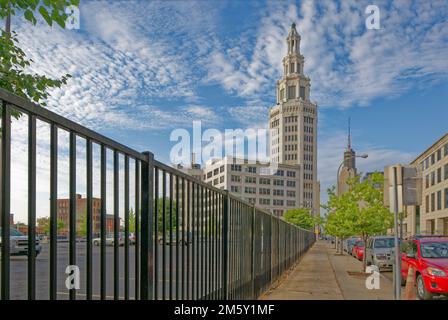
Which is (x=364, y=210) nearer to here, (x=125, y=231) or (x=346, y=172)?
(x=125, y=231)

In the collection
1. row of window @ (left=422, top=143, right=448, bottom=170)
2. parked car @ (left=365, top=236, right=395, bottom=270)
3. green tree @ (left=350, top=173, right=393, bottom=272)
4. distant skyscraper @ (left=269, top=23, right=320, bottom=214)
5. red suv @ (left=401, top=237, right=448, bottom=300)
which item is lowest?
parked car @ (left=365, top=236, right=395, bottom=270)

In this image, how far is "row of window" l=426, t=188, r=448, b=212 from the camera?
59781 mm

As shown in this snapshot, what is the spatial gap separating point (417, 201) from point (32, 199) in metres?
7.80

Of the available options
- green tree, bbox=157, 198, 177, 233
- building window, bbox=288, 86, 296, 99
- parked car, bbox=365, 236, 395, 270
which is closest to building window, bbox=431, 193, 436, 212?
parked car, bbox=365, 236, 395, 270

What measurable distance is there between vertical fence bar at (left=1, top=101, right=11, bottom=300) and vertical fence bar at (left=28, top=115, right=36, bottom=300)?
163 mm

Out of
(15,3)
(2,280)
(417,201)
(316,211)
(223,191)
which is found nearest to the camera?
(2,280)

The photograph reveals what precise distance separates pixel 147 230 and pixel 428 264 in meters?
9.72

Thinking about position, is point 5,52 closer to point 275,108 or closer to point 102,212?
point 102,212

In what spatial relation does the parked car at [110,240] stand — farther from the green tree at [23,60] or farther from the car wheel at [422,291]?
the car wheel at [422,291]

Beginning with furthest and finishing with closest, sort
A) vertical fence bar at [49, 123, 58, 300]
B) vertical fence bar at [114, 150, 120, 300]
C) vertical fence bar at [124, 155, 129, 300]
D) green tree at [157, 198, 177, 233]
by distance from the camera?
green tree at [157, 198, 177, 233] → vertical fence bar at [124, 155, 129, 300] → vertical fence bar at [114, 150, 120, 300] → vertical fence bar at [49, 123, 58, 300]

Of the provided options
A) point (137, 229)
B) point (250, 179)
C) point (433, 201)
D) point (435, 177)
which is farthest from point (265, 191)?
point (137, 229)

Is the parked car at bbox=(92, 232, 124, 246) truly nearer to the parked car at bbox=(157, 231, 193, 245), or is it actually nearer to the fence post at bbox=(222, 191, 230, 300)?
the parked car at bbox=(157, 231, 193, 245)
